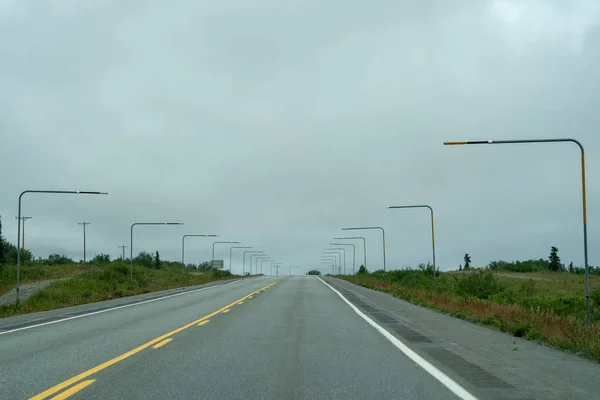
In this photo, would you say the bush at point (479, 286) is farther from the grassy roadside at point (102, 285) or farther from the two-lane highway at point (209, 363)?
the two-lane highway at point (209, 363)

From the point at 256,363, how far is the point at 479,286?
122ft

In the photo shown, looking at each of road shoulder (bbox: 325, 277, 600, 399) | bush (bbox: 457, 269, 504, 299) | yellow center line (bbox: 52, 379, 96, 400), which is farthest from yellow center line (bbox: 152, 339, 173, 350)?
bush (bbox: 457, 269, 504, 299)

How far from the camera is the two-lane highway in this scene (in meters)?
8.04

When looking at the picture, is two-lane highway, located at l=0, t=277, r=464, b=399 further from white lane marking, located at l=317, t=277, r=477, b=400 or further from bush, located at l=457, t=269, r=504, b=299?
bush, located at l=457, t=269, r=504, b=299

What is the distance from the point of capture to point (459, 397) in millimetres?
7691

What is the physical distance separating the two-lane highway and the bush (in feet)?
93.9

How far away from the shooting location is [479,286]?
44531 millimetres

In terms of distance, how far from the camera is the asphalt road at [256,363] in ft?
26.4

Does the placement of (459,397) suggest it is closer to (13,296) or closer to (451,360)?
(451,360)

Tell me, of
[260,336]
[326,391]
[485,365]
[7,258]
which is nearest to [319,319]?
[260,336]

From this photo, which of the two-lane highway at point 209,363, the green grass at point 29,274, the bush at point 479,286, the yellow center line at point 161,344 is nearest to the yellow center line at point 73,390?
the two-lane highway at point 209,363

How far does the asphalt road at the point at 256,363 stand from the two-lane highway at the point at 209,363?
0.02 meters

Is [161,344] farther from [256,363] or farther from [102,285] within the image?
[102,285]

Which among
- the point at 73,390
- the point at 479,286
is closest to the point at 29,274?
the point at 479,286
